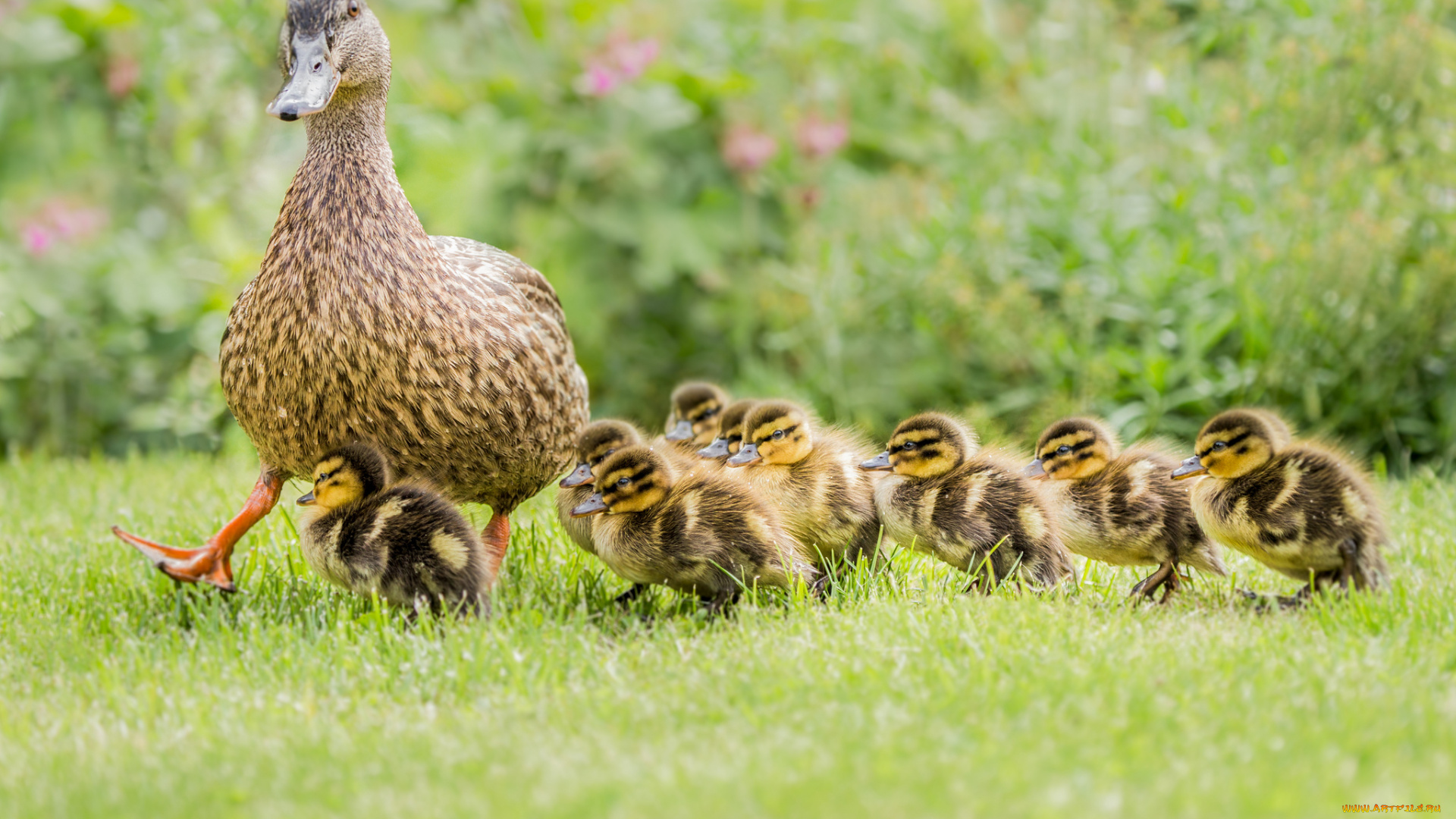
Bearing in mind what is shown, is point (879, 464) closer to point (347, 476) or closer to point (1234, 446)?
point (1234, 446)

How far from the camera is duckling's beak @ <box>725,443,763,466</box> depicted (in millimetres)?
4195

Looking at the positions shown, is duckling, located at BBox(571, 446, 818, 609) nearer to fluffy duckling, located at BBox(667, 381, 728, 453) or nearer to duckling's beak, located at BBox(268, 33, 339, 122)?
fluffy duckling, located at BBox(667, 381, 728, 453)

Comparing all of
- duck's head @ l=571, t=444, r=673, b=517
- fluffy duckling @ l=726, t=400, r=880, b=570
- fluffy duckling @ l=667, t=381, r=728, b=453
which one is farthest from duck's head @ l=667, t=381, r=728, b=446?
duck's head @ l=571, t=444, r=673, b=517

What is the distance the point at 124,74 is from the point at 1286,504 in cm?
641

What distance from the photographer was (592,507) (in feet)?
12.8

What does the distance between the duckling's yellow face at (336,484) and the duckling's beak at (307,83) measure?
3.11 ft

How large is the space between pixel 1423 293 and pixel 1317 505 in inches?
106

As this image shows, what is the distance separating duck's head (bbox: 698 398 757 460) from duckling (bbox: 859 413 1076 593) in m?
0.46

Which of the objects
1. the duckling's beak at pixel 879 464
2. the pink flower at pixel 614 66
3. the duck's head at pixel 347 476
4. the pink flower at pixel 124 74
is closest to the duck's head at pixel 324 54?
the duck's head at pixel 347 476

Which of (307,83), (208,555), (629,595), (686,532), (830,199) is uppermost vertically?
(307,83)

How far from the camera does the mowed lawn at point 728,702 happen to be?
2.58 meters

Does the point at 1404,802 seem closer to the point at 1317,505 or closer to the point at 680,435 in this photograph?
the point at 1317,505

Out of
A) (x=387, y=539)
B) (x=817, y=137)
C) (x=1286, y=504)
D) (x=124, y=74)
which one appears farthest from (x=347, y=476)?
(x=124, y=74)

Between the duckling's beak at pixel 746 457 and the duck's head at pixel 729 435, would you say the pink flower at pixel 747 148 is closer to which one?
the duck's head at pixel 729 435
